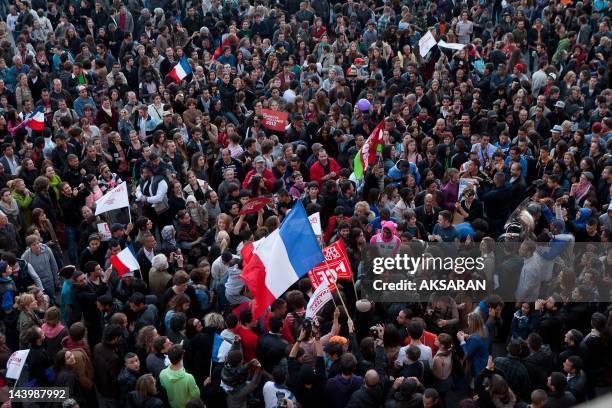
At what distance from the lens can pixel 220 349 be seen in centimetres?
900

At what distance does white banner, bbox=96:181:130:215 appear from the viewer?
1209 centimetres

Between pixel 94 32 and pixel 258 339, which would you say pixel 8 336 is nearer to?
pixel 258 339

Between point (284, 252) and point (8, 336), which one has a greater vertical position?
point (284, 252)

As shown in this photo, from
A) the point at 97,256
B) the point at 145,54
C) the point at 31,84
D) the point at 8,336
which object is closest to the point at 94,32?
the point at 145,54

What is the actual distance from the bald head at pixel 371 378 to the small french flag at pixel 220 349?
1489 millimetres

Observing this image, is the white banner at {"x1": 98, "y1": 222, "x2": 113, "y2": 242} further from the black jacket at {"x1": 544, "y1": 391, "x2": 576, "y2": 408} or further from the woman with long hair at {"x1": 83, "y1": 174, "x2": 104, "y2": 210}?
the black jacket at {"x1": 544, "y1": 391, "x2": 576, "y2": 408}

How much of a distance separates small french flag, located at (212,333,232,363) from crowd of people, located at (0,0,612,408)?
2 centimetres

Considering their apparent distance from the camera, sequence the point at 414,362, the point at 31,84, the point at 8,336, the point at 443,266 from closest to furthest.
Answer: the point at 414,362 < the point at 8,336 < the point at 443,266 < the point at 31,84

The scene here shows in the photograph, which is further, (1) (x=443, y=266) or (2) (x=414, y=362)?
(1) (x=443, y=266)

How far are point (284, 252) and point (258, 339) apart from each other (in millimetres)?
919

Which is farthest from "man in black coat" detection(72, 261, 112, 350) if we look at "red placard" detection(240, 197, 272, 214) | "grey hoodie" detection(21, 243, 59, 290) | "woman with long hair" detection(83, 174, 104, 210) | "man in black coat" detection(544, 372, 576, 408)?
"man in black coat" detection(544, 372, 576, 408)

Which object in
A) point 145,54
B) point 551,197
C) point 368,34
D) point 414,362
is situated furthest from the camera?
point 368,34

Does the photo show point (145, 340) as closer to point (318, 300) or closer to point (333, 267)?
point (318, 300)

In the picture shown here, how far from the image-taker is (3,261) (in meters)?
10.5
